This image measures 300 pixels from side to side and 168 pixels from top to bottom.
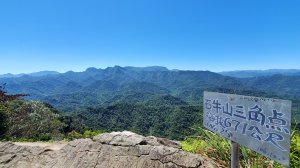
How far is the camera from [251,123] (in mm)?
3369

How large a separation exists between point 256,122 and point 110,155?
2749mm

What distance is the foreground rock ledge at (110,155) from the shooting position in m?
4.77

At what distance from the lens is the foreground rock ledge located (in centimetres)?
477

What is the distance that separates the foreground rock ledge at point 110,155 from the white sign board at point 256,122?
2.82ft

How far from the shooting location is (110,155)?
5215 millimetres

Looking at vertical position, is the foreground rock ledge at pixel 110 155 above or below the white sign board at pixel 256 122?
below

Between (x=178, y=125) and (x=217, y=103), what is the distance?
80.8m

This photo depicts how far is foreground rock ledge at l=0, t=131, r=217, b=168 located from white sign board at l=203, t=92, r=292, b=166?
2.82ft

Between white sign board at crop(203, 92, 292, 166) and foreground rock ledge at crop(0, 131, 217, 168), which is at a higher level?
white sign board at crop(203, 92, 292, 166)

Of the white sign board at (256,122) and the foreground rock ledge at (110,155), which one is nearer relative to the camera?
the white sign board at (256,122)

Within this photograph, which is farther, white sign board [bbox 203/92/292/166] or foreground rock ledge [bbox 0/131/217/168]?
foreground rock ledge [bbox 0/131/217/168]

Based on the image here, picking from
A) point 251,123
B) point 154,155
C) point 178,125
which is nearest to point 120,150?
point 154,155

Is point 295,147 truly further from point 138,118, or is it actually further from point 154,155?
point 138,118

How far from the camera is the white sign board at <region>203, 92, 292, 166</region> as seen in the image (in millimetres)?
2885
